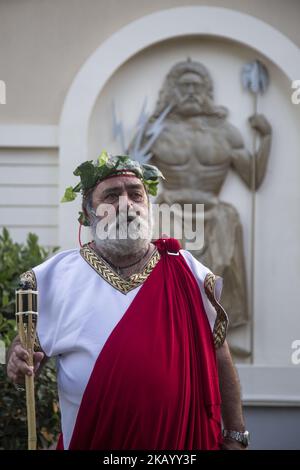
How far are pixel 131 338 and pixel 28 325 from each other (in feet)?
1.33

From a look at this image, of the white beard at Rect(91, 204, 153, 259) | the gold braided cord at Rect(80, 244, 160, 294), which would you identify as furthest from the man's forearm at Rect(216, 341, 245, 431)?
the white beard at Rect(91, 204, 153, 259)

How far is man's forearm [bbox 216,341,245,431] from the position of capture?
357 centimetres

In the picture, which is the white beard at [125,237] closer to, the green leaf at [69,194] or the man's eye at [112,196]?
the man's eye at [112,196]

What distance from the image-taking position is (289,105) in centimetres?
809

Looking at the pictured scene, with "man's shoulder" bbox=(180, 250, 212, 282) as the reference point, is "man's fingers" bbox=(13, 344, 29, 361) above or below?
below

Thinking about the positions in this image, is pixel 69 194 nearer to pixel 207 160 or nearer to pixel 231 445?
pixel 231 445

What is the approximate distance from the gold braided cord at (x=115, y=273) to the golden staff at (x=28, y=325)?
1.41 feet

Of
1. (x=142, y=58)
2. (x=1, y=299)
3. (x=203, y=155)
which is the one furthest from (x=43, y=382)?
(x=142, y=58)

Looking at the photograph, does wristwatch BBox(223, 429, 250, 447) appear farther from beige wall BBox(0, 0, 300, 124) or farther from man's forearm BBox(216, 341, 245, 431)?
beige wall BBox(0, 0, 300, 124)

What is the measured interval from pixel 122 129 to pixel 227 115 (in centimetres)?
90

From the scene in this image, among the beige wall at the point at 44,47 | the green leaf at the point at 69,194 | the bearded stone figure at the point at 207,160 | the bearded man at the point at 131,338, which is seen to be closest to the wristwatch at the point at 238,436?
the bearded man at the point at 131,338

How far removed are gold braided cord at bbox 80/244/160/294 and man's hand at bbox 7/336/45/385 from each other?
42 cm

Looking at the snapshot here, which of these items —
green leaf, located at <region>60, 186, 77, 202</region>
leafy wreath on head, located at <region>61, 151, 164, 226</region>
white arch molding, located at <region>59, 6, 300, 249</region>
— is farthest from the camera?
white arch molding, located at <region>59, 6, 300, 249</region>

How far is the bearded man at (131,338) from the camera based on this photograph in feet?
11.0
